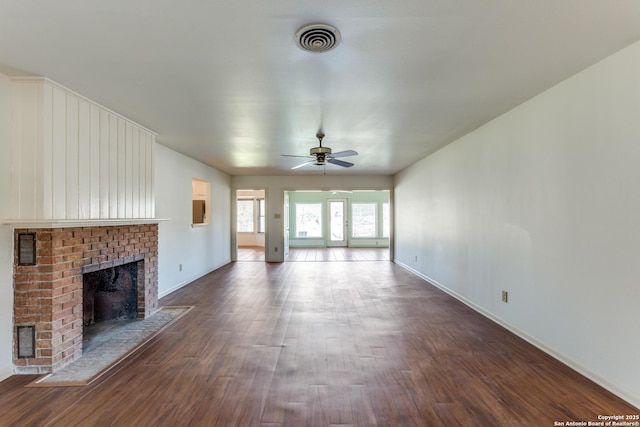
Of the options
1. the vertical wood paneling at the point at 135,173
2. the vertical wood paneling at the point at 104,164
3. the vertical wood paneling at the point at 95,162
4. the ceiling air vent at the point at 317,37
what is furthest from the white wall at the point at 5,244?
the ceiling air vent at the point at 317,37

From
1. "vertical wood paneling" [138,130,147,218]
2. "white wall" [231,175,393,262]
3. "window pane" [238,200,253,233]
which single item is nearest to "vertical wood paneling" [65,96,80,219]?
"vertical wood paneling" [138,130,147,218]

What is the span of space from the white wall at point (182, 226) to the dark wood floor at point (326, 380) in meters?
→ 1.43

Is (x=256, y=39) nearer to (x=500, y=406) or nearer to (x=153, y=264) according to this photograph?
(x=500, y=406)

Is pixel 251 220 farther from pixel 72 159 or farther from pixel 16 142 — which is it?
pixel 16 142

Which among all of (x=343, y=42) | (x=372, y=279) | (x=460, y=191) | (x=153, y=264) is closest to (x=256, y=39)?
(x=343, y=42)

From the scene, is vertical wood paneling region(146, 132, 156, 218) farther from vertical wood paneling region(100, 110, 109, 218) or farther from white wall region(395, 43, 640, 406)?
white wall region(395, 43, 640, 406)

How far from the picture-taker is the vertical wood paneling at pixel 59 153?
8.55ft

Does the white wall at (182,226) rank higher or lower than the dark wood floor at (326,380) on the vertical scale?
higher

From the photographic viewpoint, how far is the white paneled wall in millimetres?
2482

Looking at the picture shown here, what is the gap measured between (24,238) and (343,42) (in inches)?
114

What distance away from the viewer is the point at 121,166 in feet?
11.4

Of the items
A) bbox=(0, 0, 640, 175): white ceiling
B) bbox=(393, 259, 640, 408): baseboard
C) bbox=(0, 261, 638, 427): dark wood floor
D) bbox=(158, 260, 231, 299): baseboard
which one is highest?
bbox=(0, 0, 640, 175): white ceiling

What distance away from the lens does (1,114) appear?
2.39 meters

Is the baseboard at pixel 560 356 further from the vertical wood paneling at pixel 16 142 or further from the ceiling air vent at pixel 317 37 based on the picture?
the vertical wood paneling at pixel 16 142
